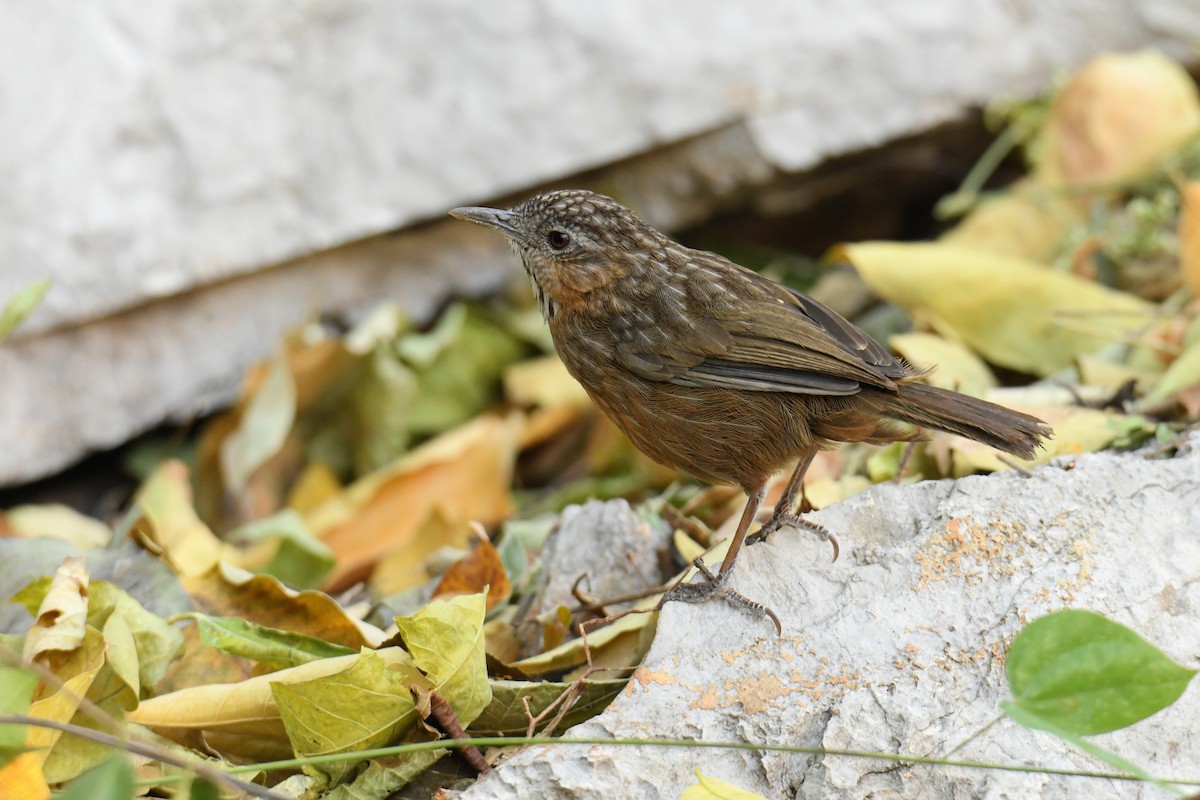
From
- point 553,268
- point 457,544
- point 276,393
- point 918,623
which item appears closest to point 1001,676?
point 918,623

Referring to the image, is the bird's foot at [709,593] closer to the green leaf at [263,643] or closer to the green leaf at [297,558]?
the green leaf at [263,643]

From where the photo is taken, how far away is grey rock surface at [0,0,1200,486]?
5172 millimetres

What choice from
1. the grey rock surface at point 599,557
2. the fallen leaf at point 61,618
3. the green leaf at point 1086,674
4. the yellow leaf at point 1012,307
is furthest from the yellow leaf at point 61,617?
the yellow leaf at point 1012,307

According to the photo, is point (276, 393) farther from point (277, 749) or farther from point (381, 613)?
point (277, 749)

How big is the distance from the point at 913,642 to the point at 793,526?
584 mm

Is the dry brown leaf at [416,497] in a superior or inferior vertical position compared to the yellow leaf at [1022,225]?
inferior

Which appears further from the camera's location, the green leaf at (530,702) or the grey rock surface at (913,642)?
the green leaf at (530,702)

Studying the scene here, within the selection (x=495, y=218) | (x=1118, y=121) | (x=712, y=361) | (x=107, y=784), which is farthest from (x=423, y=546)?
(x=1118, y=121)

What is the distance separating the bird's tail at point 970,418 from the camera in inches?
125

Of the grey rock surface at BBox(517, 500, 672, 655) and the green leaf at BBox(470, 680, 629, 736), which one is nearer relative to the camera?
the green leaf at BBox(470, 680, 629, 736)

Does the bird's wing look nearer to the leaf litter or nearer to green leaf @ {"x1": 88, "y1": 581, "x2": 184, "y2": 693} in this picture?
the leaf litter

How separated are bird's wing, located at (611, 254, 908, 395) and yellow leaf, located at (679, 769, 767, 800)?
4.30 feet

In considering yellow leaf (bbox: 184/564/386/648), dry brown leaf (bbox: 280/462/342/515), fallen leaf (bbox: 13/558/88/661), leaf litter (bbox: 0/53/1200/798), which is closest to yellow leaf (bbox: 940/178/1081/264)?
leaf litter (bbox: 0/53/1200/798)

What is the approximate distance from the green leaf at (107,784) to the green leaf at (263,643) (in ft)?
2.79
